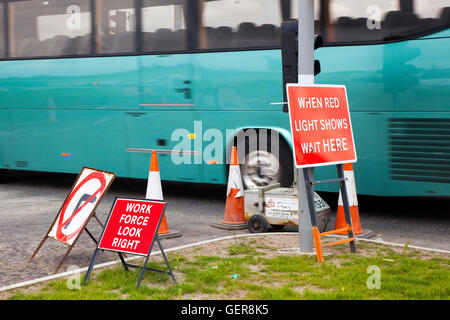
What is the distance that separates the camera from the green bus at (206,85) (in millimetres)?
8438

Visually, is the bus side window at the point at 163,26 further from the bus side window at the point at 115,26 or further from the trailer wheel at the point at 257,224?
the trailer wheel at the point at 257,224

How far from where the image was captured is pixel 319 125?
6438 mm

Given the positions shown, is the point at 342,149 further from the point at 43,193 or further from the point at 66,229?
the point at 43,193

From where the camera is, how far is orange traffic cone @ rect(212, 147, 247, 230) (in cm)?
830

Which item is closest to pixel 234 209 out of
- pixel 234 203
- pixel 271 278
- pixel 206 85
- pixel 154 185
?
pixel 234 203

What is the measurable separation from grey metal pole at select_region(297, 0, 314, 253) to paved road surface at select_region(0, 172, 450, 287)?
156 cm

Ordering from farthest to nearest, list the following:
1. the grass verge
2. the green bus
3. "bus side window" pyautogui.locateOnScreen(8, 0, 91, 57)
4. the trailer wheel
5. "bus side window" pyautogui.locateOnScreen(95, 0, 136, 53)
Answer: "bus side window" pyautogui.locateOnScreen(8, 0, 91, 57) → "bus side window" pyautogui.locateOnScreen(95, 0, 136, 53) → the green bus → the trailer wheel → the grass verge

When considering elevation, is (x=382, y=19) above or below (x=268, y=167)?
above

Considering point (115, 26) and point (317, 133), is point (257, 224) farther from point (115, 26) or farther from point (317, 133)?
point (115, 26)

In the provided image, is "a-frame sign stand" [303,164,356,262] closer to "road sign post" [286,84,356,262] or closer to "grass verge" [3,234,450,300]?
"road sign post" [286,84,356,262]

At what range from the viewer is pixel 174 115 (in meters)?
10.3

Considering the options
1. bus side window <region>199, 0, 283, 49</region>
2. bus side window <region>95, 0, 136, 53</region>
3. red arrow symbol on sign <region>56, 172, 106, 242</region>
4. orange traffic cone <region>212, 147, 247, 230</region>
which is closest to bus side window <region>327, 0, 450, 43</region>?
bus side window <region>199, 0, 283, 49</region>

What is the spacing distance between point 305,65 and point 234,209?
A: 8.23 feet
